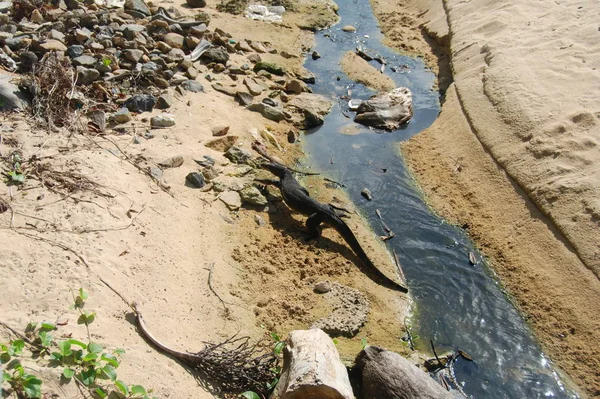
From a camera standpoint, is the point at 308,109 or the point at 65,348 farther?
the point at 308,109

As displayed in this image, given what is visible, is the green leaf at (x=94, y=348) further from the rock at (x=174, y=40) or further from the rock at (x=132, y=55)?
the rock at (x=174, y=40)

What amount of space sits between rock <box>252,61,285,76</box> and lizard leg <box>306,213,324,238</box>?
14.8 ft

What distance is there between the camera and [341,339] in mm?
5707

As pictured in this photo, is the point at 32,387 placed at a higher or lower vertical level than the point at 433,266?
higher

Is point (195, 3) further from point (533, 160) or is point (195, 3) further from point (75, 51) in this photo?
point (533, 160)

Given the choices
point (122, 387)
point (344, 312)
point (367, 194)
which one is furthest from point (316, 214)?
point (122, 387)

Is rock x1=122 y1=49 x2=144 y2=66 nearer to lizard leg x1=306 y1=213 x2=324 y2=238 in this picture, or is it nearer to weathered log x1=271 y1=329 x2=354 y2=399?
lizard leg x1=306 y1=213 x2=324 y2=238

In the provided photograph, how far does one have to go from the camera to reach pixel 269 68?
1067 centimetres

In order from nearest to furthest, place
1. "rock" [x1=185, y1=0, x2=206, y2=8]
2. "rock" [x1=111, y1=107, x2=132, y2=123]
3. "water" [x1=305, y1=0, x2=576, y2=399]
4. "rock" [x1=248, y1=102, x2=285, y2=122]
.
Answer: "water" [x1=305, y1=0, x2=576, y2=399]
"rock" [x1=111, y1=107, x2=132, y2=123]
"rock" [x1=248, y1=102, x2=285, y2=122]
"rock" [x1=185, y1=0, x2=206, y2=8]

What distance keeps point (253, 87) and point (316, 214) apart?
361cm

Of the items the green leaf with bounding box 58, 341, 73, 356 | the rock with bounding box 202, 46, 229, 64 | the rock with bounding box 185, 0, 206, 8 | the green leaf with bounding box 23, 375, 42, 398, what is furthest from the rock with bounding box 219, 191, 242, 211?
the rock with bounding box 185, 0, 206, 8

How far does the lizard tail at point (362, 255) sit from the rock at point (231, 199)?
131 cm

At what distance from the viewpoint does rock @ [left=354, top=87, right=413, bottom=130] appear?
9.72 metres

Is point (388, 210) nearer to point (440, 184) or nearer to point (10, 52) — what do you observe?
point (440, 184)
